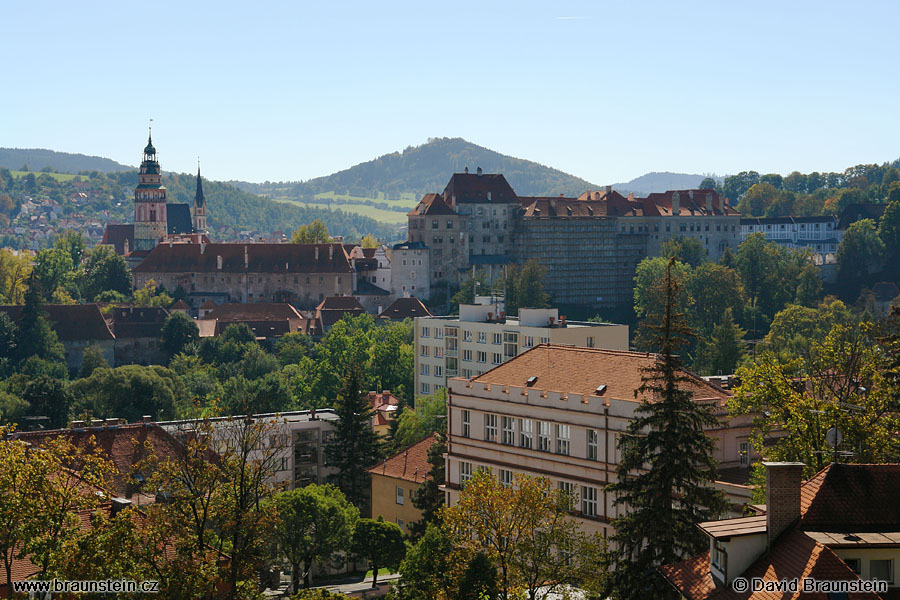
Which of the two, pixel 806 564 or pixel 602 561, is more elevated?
pixel 806 564

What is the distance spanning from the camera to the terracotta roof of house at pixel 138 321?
16750 cm

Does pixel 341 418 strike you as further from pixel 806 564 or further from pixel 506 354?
pixel 806 564

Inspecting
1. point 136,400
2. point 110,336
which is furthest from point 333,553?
point 110,336

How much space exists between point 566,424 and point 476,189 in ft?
476

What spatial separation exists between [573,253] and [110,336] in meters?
66.2

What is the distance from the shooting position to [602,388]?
48.8 metres

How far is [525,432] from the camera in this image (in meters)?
51.5

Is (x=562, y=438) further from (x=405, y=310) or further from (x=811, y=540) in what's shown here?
(x=405, y=310)

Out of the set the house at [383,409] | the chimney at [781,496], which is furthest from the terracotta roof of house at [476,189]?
the chimney at [781,496]

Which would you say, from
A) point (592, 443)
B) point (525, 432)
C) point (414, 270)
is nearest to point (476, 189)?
point (414, 270)

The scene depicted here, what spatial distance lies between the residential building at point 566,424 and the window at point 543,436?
1.4 inches

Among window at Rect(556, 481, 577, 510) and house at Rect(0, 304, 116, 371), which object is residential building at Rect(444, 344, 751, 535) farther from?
house at Rect(0, 304, 116, 371)

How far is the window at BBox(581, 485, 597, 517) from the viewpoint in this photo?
48156 millimetres

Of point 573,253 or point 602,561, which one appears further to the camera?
point 573,253
